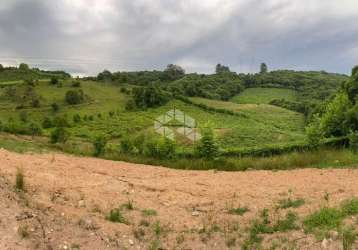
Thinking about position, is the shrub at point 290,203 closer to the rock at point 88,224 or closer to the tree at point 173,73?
the rock at point 88,224

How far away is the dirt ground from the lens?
6535 millimetres

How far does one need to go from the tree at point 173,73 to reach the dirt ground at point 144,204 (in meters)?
95.0

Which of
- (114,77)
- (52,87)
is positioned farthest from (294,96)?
(52,87)

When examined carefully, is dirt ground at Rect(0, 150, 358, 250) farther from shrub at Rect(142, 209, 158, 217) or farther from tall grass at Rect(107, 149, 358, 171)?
tall grass at Rect(107, 149, 358, 171)

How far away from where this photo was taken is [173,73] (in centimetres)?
10862

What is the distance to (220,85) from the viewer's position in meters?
98.7

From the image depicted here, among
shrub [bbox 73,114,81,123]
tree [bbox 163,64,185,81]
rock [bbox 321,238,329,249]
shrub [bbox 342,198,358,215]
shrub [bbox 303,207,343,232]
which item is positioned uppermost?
tree [bbox 163,64,185,81]

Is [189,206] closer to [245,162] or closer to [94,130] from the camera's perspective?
[245,162]

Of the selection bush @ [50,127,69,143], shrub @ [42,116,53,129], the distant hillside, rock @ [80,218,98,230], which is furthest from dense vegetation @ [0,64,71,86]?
rock @ [80,218,98,230]

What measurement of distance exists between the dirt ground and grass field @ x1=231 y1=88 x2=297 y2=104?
81.1 m

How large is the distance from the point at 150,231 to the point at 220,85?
93.0m

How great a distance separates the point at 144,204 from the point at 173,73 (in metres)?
102

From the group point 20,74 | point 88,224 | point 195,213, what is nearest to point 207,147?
point 195,213

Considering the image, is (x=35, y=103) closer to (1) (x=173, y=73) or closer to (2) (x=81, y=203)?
(1) (x=173, y=73)
